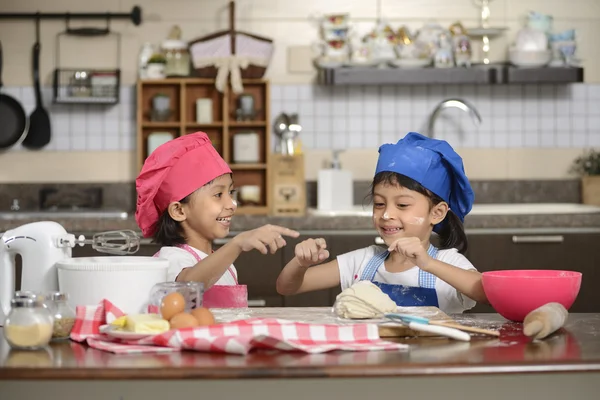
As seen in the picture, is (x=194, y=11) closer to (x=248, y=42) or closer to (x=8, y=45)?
(x=248, y=42)

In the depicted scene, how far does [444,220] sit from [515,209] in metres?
1.70

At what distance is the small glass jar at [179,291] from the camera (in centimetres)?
150

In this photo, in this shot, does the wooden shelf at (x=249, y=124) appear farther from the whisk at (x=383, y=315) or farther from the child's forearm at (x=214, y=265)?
the whisk at (x=383, y=315)

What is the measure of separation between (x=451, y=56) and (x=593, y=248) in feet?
3.47

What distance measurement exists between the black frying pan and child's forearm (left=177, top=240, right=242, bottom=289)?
7.70ft

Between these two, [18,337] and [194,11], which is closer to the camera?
[18,337]

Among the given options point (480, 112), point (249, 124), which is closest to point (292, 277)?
point (249, 124)

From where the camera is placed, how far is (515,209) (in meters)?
3.84

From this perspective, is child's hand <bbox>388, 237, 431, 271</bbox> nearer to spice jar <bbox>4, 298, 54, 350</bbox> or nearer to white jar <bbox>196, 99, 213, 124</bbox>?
spice jar <bbox>4, 298, 54, 350</bbox>

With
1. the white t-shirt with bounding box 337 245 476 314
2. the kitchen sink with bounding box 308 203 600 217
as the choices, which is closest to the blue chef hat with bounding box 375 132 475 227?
the white t-shirt with bounding box 337 245 476 314

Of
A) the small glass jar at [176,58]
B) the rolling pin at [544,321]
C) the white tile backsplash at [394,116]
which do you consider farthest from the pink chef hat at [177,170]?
the white tile backsplash at [394,116]

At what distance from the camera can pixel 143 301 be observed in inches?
61.0

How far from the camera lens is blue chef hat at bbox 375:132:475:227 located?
6.75 feet

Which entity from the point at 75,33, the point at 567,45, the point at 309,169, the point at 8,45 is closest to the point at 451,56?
the point at 567,45
